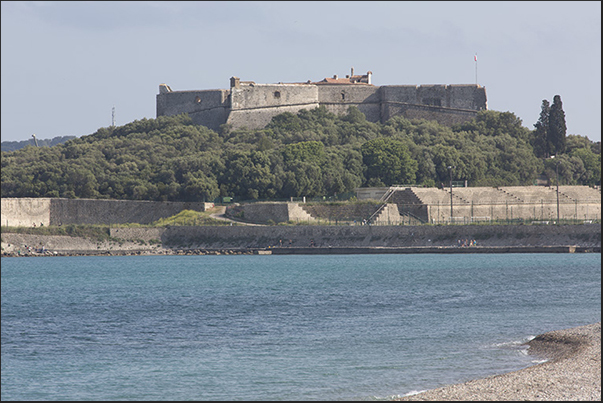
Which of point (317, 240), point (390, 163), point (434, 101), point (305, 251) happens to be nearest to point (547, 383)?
point (305, 251)

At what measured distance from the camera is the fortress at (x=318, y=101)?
57750 mm

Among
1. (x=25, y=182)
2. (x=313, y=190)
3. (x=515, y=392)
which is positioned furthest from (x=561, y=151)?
(x=515, y=392)

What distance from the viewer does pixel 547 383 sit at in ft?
34.3

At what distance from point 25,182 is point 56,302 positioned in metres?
29.3

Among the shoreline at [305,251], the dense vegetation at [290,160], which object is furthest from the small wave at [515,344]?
the dense vegetation at [290,160]

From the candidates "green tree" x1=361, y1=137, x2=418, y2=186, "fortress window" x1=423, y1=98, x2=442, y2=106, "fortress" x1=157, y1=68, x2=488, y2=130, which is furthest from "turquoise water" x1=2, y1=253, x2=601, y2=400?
"fortress window" x1=423, y1=98, x2=442, y2=106

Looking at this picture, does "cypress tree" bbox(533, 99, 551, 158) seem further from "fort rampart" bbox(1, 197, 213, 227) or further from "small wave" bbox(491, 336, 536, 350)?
"small wave" bbox(491, 336, 536, 350)

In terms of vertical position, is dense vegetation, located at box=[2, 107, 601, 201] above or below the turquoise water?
above

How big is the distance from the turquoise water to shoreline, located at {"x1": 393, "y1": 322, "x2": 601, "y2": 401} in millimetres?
515

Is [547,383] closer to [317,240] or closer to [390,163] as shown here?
[317,240]

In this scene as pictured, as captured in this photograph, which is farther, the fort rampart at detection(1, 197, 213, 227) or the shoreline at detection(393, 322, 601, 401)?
the fort rampart at detection(1, 197, 213, 227)

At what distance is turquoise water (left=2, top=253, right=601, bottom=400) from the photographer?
37.9 feet

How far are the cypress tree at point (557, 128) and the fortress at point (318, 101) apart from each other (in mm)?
6798

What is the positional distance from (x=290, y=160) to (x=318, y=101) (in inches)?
498
